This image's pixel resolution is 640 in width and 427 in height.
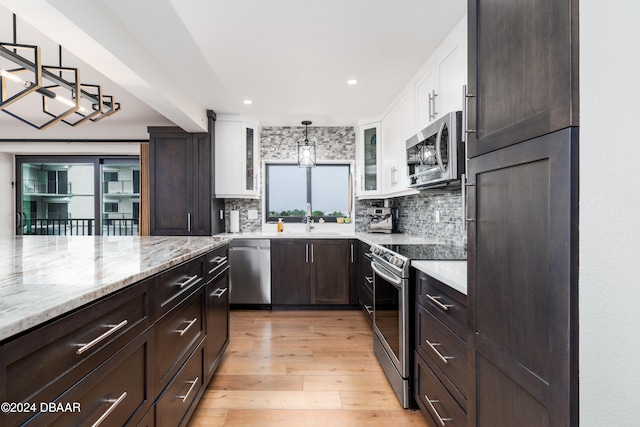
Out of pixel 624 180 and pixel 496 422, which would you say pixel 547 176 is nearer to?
pixel 624 180

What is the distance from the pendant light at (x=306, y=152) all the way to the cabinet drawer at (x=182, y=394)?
9.33 ft

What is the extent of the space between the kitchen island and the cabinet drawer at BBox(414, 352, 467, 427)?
1.26m

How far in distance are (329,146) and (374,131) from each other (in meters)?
0.78

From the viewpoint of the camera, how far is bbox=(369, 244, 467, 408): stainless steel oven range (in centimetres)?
201

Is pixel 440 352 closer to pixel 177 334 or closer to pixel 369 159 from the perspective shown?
pixel 177 334

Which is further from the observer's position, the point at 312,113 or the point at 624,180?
the point at 312,113

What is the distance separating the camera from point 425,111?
268 cm

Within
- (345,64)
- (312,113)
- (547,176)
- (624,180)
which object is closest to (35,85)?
(345,64)

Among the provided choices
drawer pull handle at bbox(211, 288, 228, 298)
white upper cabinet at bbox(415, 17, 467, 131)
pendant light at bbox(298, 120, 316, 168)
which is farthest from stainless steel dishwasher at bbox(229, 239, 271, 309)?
white upper cabinet at bbox(415, 17, 467, 131)

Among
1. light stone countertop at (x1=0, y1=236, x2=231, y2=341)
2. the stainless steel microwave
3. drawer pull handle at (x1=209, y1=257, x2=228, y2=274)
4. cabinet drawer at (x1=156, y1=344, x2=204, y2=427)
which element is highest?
the stainless steel microwave


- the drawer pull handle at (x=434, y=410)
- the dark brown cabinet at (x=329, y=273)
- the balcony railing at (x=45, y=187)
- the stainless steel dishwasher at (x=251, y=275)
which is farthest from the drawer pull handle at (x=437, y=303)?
the balcony railing at (x=45, y=187)

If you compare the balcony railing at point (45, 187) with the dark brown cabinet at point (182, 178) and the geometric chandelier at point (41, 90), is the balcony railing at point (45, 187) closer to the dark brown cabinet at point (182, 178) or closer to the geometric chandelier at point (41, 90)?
the geometric chandelier at point (41, 90)

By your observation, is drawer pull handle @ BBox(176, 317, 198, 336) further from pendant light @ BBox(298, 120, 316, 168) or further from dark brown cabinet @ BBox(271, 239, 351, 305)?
pendant light @ BBox(298, 120, 316, 168)

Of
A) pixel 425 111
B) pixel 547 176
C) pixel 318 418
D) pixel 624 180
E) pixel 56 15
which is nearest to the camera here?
pixel 624 180
